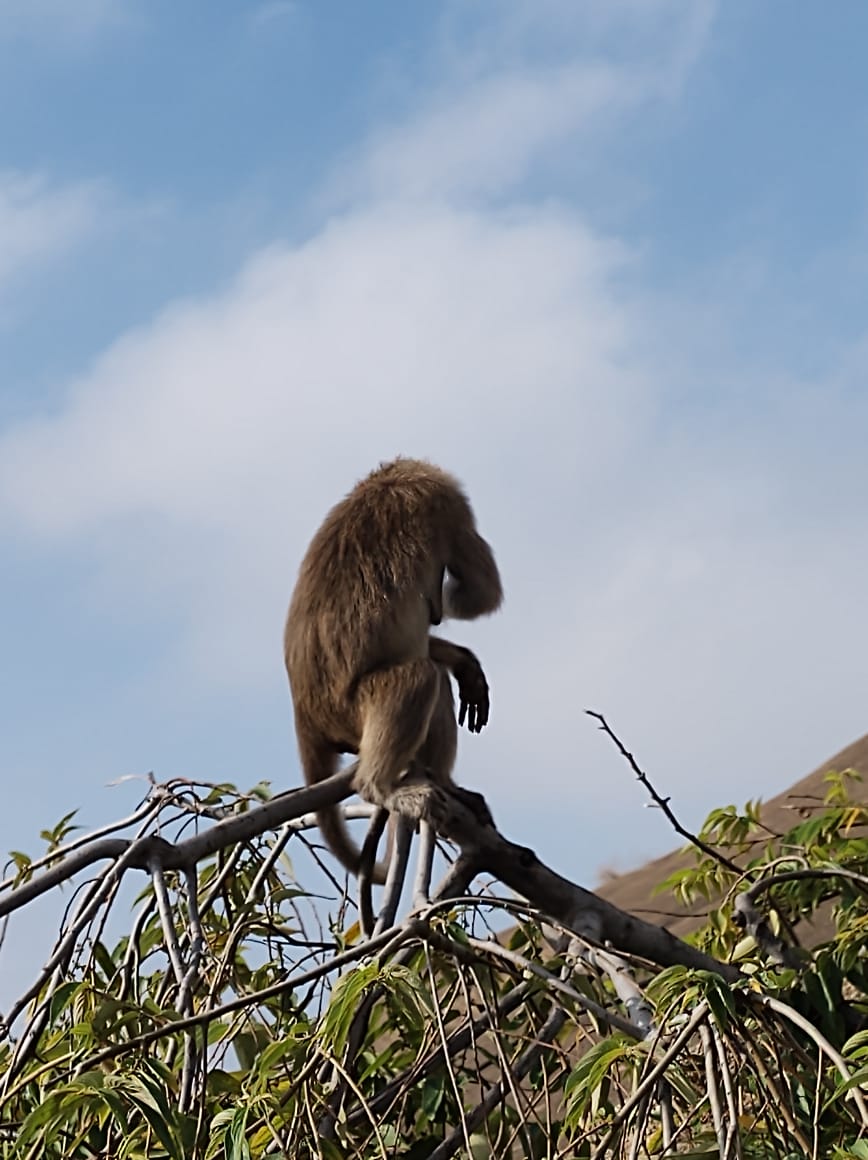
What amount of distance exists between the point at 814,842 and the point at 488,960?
84.5 inches

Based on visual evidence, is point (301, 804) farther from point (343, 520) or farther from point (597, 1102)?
point (597, 1102)

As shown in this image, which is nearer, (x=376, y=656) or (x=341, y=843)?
(x=341, y=843)

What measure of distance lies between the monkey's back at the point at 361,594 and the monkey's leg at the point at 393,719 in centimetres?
10

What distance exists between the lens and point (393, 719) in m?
4.93

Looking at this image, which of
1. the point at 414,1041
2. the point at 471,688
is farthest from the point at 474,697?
the point at 414,1041

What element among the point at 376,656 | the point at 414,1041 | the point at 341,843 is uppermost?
the point at 376,656

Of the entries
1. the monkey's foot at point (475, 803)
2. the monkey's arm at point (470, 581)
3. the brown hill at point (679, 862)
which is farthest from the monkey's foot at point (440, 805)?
the brown hill at point (679, 862)

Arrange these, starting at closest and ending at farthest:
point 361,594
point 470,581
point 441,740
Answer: point 441,740, point 361,594, point 470,581

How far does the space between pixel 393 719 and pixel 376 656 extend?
0.92ft

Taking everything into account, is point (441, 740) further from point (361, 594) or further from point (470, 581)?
point (470, 581)

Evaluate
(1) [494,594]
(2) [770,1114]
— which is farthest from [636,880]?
(2) [770,1114]

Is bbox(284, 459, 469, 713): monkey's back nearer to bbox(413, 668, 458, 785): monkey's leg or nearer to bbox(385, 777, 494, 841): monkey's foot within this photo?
bbox(413, 668, 458, 785): monkey's leg

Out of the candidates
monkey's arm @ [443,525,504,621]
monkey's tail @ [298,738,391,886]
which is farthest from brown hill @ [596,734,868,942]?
monkey's tail @ [298,738,391,886]

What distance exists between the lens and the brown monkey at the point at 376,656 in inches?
195
